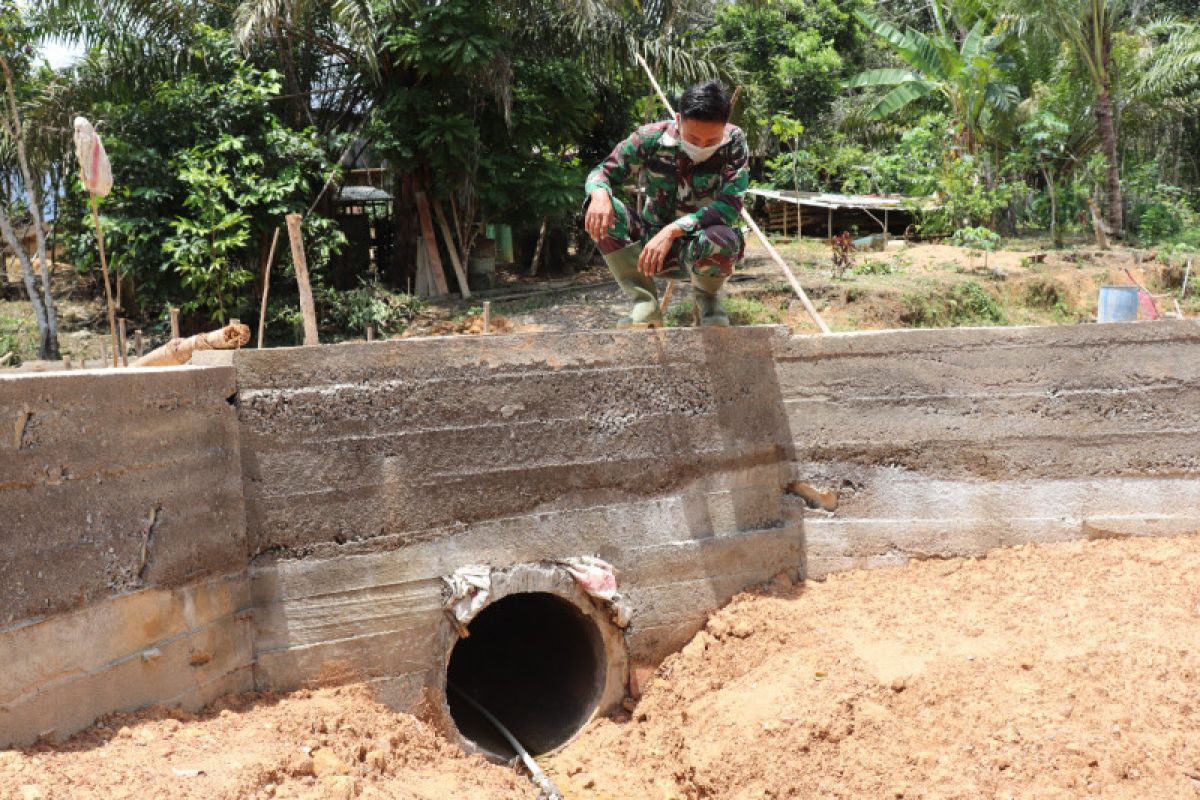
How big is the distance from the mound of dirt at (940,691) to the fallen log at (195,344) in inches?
111

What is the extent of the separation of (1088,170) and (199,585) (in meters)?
20.9

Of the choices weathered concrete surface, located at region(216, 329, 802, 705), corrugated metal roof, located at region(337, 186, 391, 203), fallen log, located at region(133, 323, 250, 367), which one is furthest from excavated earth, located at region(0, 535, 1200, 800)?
corrugated metal roof, located at region(337, 186, 391, 203)

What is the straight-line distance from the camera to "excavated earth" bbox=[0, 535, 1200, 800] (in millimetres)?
3631

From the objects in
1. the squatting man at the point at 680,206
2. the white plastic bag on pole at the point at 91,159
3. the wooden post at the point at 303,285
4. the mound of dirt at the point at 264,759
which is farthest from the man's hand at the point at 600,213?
the mound of dirt at the point at 264,759

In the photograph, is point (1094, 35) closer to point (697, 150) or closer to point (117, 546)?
point (697, 150)

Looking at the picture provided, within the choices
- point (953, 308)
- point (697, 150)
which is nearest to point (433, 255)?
point (953, 308)

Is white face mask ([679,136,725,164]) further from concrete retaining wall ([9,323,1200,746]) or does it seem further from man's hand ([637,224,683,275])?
concrete retaining wall ([9,323,1200,746])

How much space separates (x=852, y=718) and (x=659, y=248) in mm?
2395

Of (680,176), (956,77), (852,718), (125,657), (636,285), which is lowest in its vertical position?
(852,718)

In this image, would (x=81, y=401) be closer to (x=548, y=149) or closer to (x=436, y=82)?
(x=436, y=82)

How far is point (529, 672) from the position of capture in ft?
Result: 21.5

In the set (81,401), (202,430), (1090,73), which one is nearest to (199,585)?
(202,430)

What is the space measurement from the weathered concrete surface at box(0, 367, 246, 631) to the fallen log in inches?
46.0

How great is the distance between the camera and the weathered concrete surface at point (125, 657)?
3.30 metres
